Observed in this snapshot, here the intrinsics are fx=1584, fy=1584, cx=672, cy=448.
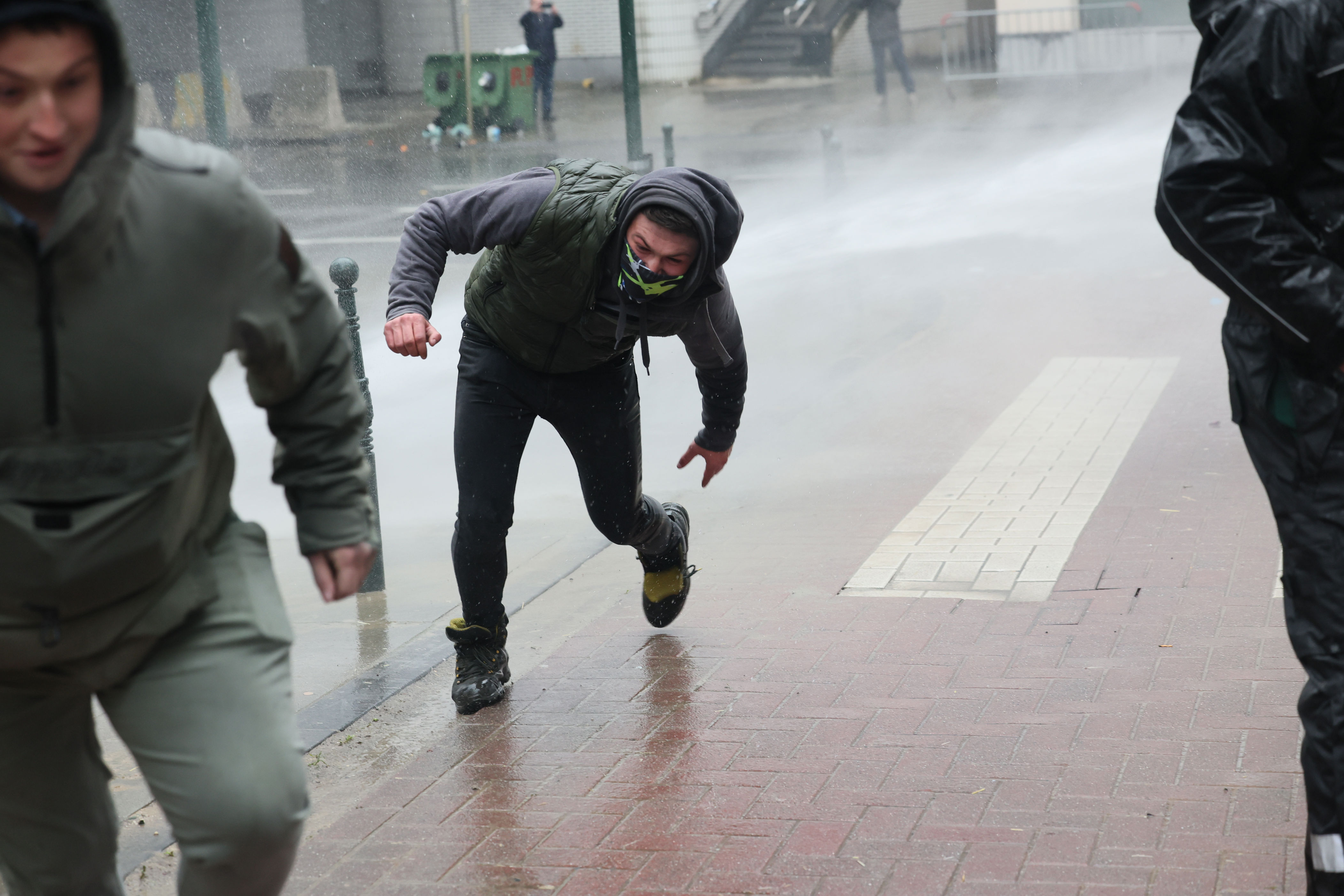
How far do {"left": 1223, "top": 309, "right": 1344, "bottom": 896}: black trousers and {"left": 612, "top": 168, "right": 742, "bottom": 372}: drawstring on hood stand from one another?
153 centimetres

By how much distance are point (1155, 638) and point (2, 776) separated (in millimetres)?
3537

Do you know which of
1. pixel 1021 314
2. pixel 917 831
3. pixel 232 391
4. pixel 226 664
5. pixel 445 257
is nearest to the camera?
pixel 226 664

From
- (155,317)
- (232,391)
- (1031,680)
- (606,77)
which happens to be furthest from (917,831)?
(606,77)

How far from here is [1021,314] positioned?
37.0ft

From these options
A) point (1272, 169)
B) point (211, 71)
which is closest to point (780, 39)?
point (211, 71)

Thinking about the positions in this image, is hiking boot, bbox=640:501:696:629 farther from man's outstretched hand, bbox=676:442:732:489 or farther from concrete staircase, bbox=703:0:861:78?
concrete staircase, bbox=703:0:861:78

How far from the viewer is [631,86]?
1321 centimetres

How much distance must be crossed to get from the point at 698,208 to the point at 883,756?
1.49 m


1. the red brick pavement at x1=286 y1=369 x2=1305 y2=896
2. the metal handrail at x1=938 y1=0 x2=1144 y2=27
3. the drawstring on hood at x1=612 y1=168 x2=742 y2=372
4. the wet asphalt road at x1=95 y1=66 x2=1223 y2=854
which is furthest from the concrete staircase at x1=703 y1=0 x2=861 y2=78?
the drawstring on hood at x1=612 y1=168 x2=742 y2=372

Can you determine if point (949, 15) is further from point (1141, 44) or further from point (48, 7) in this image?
point (48, 7)

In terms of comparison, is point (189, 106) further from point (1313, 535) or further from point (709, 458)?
point (1313, 535)

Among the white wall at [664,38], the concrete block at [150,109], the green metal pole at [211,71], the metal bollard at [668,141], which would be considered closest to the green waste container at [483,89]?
the white wall at [664,38]

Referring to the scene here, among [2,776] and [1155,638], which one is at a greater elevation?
[2,776]

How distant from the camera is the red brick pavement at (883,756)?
3500 millimetres
